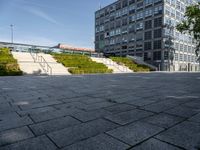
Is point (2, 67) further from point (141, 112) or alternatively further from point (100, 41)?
point (100, 41)

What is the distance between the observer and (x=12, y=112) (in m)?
4.31

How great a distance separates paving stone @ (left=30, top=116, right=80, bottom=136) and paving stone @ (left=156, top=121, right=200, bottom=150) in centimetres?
173

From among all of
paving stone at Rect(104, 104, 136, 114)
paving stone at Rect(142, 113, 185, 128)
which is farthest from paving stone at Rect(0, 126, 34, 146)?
paving stone at Rect(142, 113, 185, 128)

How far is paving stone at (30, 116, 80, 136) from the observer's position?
3.08 m

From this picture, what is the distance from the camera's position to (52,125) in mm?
3338

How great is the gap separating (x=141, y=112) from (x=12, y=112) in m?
3.29

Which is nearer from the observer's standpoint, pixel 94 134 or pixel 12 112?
pixel 94 134

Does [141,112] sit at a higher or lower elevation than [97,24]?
lower

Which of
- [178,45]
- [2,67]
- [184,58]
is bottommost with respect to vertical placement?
[2,67]

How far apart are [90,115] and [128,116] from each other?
89 centimetres

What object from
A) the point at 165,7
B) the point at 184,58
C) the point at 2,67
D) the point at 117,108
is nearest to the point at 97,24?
the point at 165,7

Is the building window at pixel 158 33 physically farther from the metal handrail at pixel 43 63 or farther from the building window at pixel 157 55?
the metal handrail at pixel 43 63

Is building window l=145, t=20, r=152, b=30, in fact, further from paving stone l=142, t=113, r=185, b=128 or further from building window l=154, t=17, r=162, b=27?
paving stone l=142, t=113, r=185, b=128

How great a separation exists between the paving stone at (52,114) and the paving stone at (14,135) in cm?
58
